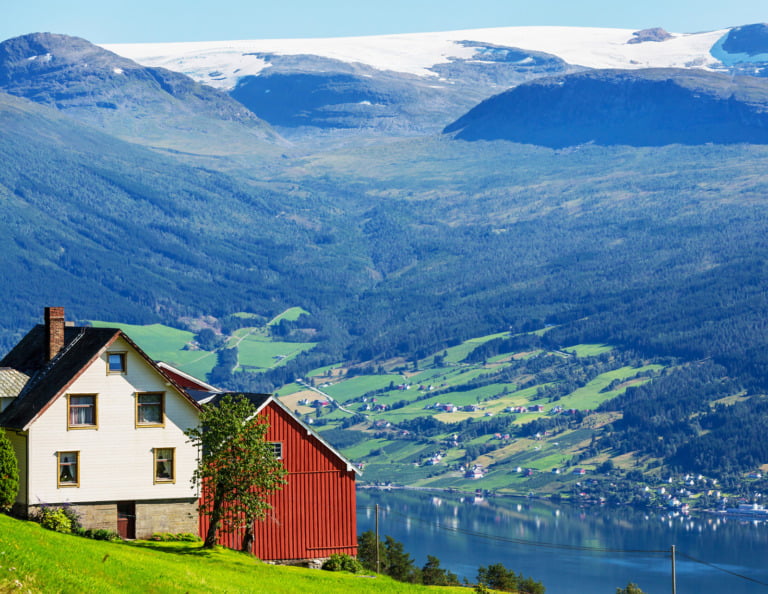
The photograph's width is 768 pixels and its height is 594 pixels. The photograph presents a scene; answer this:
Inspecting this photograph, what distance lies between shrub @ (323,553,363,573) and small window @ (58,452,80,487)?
13540 mm

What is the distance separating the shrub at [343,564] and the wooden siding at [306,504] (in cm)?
406

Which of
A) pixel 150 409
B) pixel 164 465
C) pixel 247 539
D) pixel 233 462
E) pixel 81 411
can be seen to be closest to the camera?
pixel 233 462

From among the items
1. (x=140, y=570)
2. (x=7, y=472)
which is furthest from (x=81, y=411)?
(x=140, y=570)

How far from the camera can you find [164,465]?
61500 millimetres

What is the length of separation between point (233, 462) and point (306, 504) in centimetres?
1254

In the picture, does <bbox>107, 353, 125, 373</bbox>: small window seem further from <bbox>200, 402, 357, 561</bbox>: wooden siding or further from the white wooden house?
<bbox>200, 402, 357, 561</bbox>: wooden siding

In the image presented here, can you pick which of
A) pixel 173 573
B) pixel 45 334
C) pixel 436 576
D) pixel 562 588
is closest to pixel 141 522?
pixel 45 334

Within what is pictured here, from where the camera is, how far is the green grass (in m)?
34.9

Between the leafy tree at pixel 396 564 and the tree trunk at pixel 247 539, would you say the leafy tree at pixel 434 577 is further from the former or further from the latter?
the tree trunk at pixel 247 539

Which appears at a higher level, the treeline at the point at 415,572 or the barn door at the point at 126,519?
the barn door at the point at 126,519

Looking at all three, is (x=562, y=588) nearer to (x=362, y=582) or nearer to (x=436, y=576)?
(x=436, y=576)

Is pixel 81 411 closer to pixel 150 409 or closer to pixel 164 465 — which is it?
pixel 150 409

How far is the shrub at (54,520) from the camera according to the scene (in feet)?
188

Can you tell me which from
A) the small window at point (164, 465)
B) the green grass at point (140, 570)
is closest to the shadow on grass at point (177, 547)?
the green grass at point (140, 570)
